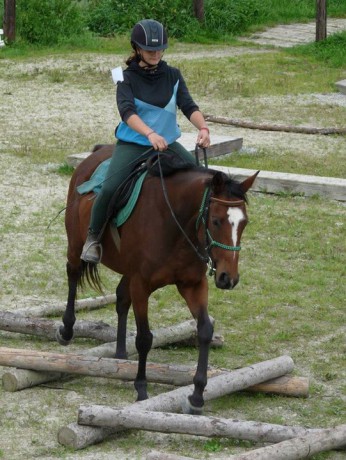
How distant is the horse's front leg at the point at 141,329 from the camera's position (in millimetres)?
7398

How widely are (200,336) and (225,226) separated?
816mm

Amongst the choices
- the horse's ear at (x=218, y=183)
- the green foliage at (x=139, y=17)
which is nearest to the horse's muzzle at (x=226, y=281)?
the horse's ear at (x=218, y=183)

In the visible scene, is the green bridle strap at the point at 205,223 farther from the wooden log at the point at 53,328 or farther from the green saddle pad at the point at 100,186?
the wooden log at the point at 53,328

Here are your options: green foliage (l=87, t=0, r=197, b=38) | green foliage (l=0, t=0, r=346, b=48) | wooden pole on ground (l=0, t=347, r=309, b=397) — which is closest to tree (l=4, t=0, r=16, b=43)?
green foliage (l=0, t=0, r=346, b=48)

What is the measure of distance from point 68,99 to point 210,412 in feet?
42.3

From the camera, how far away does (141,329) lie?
7.47m

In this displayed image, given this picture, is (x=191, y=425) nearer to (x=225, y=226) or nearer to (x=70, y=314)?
(x=225, y=226)

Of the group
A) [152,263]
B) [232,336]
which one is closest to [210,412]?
[152,263]

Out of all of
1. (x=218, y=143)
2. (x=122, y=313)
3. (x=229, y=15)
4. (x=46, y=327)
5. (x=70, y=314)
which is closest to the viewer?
(x=122, y=313)

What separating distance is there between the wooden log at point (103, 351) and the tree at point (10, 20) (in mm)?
16660

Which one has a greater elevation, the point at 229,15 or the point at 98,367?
the point at 98,367

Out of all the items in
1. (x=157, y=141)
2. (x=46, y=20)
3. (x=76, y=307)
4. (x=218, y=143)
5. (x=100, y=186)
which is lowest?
(x=46, y=20)

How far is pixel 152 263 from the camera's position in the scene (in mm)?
7297

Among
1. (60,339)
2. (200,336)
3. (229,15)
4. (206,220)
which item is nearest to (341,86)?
(229,15)
